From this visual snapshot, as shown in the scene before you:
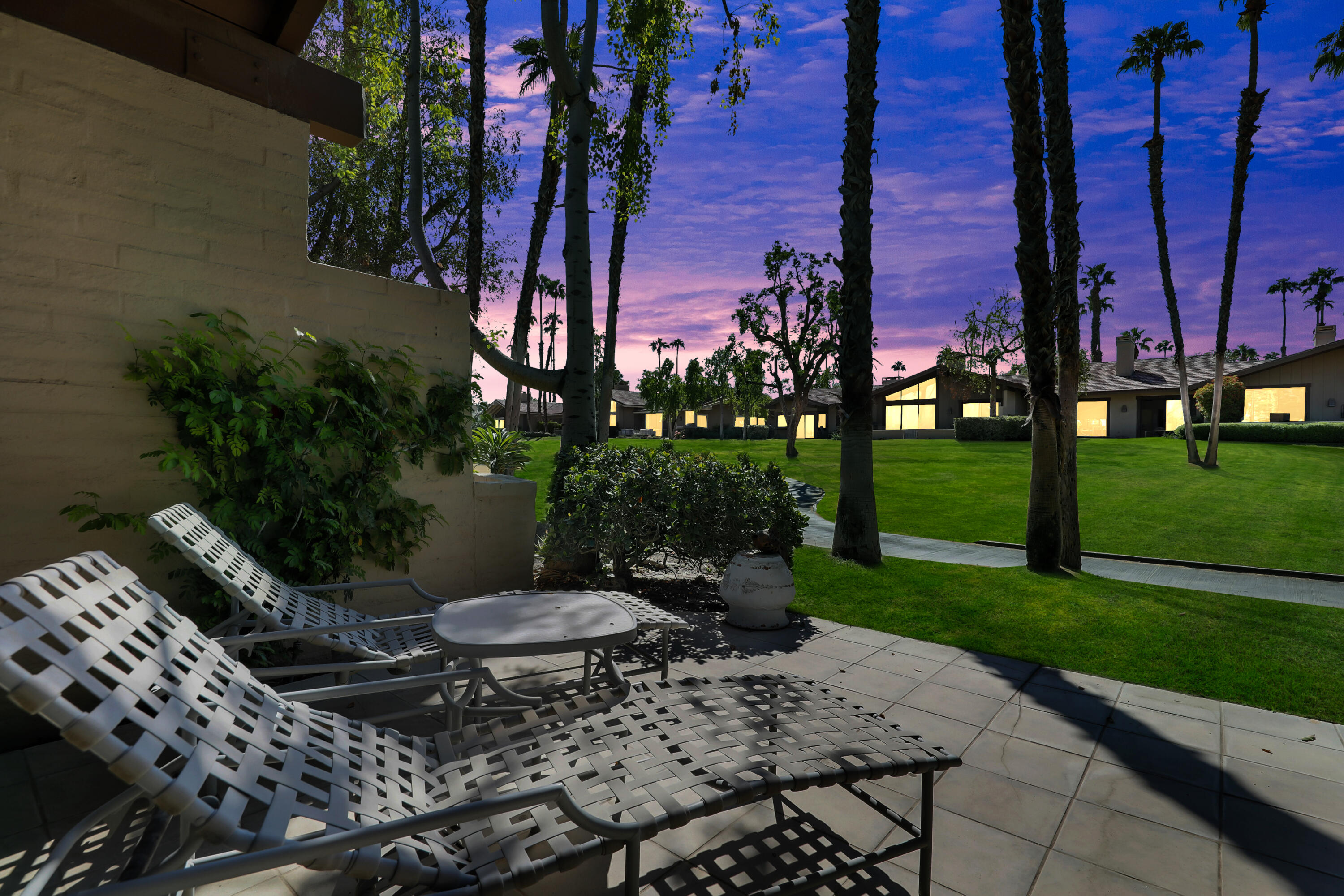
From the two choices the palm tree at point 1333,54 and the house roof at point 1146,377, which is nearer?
the palm tree at point 1333,54

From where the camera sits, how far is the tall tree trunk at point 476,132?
36.8 feet

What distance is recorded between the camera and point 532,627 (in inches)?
109

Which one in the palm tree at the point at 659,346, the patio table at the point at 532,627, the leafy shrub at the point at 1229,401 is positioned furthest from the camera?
the palm tree at the point at 659,346

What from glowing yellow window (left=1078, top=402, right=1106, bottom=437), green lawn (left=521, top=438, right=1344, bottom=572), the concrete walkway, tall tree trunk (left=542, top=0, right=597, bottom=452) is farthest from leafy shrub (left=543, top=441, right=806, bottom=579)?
glowing yellow window (left=1078, top=402, right=1106, bottom=437)

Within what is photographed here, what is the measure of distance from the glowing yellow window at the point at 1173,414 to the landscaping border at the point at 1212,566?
103 ft

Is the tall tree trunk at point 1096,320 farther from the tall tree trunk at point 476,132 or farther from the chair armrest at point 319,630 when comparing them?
the chair armrest at point 319,630

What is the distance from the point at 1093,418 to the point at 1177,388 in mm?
4523

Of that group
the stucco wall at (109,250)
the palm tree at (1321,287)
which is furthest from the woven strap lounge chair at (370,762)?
the palm tree at (1321,287)

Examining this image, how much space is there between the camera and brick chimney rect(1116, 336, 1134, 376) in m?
36.2

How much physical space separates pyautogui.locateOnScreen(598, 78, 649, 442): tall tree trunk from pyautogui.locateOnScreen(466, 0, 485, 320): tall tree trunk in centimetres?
279

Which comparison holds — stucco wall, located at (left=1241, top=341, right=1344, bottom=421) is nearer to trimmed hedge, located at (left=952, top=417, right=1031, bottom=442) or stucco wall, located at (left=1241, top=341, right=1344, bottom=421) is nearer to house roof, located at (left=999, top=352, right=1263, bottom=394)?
house roof, located at (left=999, top=352, right=1263, bottom=394)

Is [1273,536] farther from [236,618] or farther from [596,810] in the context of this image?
[236,618]

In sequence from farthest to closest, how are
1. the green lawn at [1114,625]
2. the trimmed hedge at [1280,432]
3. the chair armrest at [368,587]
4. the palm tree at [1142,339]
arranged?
the palm tree at [1142,339] → the trimmed hedge at [1280,432] → the green lawn at [1114,625] → the chair armrest at [368,587]

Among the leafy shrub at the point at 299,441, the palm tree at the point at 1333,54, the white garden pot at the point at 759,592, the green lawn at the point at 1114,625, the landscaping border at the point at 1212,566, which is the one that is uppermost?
the palm tree at the point at 1333,54
